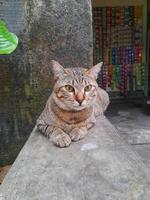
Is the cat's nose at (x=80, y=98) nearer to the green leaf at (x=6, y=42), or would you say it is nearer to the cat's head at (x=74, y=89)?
the cat's head at (x=74, y=89)

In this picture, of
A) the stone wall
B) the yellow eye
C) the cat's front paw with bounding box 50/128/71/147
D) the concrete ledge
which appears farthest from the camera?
the stone wall

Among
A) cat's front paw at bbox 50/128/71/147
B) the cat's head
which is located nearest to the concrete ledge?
cat's front paw at bbox 50/128/71/147

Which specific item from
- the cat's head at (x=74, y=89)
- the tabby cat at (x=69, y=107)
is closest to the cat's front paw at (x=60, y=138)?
the tabby cat at (x=69, y=107)

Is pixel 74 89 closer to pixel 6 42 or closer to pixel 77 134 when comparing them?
pixel 77 134

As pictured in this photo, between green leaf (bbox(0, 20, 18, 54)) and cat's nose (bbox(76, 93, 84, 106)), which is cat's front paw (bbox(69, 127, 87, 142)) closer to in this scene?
cat's nose (bbox(76, 93, 84, 106))

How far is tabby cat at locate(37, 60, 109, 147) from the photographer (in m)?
2.65

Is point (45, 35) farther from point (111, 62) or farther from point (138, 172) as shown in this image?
point (111, 62)

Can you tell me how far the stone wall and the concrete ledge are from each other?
88 centimetres

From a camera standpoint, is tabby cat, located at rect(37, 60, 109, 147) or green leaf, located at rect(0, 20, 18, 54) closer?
green leaf, located at rect(0, 20, 18, 54)

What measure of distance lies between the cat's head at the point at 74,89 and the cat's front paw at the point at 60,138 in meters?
0.17

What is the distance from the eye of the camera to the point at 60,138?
2.62 m

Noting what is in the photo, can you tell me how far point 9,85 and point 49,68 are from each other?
0.36 m

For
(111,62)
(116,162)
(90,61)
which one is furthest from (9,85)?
(111,62)

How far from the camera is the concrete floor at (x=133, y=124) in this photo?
18.1 ft
